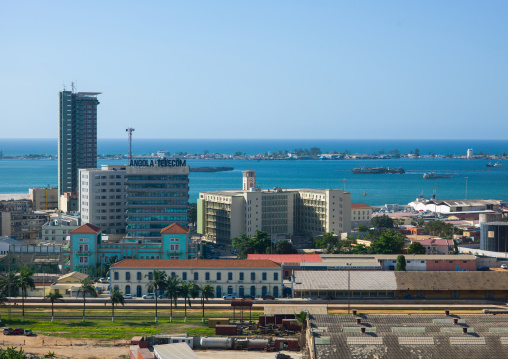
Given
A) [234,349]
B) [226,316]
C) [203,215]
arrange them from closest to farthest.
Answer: [234,349]
[226,316]
[203,215]

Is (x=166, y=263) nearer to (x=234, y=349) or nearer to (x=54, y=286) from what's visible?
(x=54, y=286)

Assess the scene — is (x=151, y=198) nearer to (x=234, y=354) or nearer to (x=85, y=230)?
(x=85, y=230)

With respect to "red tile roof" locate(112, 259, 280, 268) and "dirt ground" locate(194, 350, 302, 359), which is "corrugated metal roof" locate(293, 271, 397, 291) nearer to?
"red tile roof" locate(112, 259, 280, 268)

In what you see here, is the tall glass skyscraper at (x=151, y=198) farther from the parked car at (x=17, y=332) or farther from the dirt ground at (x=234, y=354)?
the dirt ground at (x=234, y=354)

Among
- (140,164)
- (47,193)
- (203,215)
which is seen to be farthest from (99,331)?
(47,193)

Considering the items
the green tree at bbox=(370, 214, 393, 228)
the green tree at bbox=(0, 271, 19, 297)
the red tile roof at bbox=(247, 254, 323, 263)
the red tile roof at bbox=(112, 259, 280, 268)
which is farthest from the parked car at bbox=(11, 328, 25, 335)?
the green tree at bbox=(370, 214, 393, 228)

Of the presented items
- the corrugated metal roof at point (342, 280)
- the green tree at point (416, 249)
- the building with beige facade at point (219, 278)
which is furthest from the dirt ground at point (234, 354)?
the green tree at point (416, 249)

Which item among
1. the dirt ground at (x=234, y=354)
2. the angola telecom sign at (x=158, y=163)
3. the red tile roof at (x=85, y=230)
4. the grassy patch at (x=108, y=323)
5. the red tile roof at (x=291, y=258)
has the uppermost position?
the angola telecom sign at (x=158, y=163)
